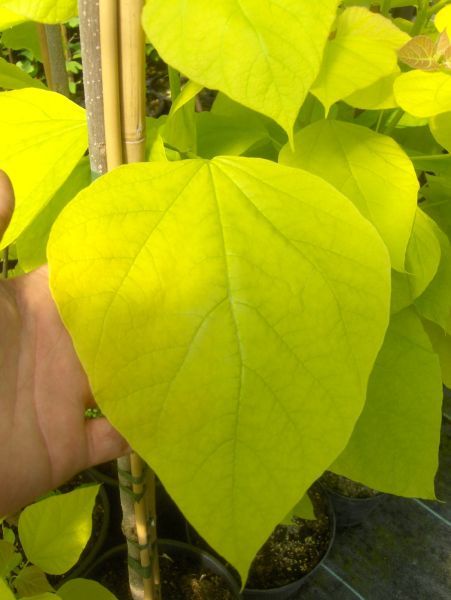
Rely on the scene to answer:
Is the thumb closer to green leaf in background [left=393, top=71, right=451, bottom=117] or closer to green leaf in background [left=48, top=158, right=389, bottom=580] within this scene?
green leaf in background [left=48, top=158, right=389, bottom=580]

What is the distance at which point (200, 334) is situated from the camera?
0.92ft

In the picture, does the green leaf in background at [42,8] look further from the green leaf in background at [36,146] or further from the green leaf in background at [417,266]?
the green leaf in background at [417,266]

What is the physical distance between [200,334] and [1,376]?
0.57 ft

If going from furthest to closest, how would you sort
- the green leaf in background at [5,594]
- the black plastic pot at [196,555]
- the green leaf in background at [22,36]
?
the black plastic pot at [196,555] < the green leaf in background at [22,36] < the green leaf in background at [5,594]

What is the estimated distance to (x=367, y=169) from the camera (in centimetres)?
40

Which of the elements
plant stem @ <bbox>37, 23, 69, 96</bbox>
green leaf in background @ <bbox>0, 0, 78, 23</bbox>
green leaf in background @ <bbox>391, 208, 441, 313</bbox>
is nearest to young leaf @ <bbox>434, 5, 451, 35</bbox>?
green leaf in background @ <bbox>391, 208, 441, 313</bbox>

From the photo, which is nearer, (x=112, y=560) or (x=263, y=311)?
(x=263, y=311)

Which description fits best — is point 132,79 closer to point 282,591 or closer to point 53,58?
point 53,58

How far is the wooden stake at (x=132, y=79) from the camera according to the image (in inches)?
12.3

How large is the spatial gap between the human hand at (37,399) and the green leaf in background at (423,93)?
0.87 feet

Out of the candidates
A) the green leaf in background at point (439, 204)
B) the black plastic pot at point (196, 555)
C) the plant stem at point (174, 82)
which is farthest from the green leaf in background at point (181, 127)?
the black plastic pot at point (196, 555)

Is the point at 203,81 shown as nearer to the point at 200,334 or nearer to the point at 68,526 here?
the point at 200,334

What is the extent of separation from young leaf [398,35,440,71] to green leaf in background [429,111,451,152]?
1.4 inches

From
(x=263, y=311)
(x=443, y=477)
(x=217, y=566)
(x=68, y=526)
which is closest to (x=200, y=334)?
(x=263, y=311)
